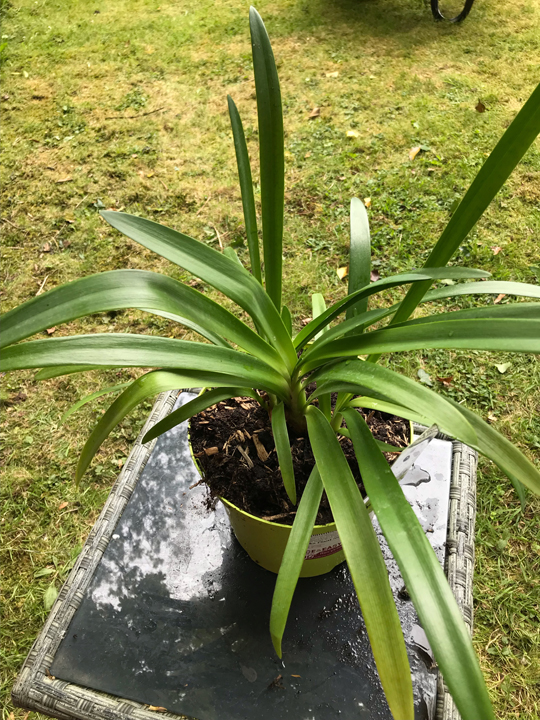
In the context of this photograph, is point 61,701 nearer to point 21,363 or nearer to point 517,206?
point 21,363

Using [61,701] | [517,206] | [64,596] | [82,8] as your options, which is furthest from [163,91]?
[61,701]

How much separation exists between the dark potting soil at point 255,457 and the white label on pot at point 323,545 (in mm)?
25

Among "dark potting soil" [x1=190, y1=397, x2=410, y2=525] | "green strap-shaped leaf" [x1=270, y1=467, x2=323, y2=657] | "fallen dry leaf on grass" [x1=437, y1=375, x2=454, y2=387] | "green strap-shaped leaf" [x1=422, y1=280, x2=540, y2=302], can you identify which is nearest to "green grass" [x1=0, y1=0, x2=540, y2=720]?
"fallen dry leaf on grass" [x1=437, y1=375, x2=454, y2=387]

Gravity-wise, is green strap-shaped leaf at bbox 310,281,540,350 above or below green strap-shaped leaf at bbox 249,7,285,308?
below

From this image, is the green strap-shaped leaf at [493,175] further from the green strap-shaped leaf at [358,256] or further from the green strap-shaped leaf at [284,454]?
the green strap-shaped leaf at [284,454]

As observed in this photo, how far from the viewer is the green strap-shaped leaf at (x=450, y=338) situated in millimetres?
535

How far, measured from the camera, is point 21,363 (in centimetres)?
54

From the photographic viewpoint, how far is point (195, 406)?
795 millimetres

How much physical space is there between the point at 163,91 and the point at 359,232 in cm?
255

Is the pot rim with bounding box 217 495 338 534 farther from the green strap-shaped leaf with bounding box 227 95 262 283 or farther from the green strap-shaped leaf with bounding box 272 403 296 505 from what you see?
the green strap-shaped leaf with bounding box 227 95 262 283

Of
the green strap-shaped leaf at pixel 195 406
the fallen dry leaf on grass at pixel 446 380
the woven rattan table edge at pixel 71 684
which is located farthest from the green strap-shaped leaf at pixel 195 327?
the fallen dry leaf on grass at pixel 446 380

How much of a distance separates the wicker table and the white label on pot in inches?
5.6

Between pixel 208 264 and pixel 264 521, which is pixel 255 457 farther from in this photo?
pixel 208 264

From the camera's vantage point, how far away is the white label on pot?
81cm
